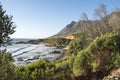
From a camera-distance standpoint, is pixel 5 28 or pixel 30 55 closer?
pixel 5 28

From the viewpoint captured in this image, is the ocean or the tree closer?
the tree

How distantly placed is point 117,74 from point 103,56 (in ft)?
15.8

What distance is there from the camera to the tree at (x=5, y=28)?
42.9 ft

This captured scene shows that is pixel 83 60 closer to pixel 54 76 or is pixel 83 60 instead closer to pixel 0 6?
pixel 54 76

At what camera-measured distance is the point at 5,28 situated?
13.2 meters

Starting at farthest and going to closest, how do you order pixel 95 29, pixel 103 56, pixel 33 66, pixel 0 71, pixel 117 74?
pixel 95 29 → pixel 33 66 → pixel 103 56 → pixel 117 74 → pixel 0 71

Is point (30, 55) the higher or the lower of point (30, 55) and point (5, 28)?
the lower

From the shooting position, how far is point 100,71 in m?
19.2

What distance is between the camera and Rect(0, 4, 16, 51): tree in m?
13.1

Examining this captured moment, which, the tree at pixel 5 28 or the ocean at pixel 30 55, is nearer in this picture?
the tree at pixel 5 28

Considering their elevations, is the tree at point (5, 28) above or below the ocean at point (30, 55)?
above

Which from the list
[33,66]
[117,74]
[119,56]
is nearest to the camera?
[117,74]

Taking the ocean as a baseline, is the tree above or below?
above

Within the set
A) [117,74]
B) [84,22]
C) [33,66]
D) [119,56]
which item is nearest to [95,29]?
[84,22]
